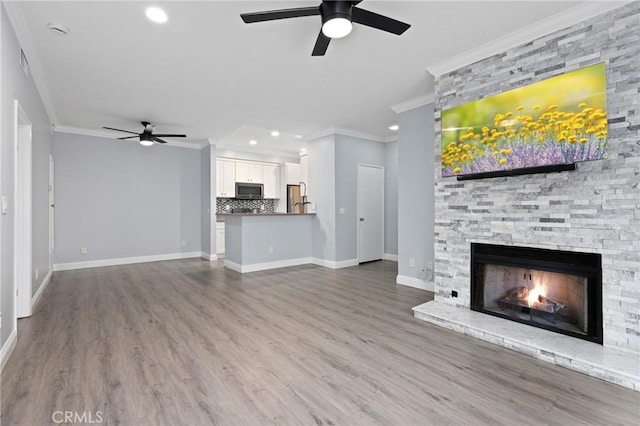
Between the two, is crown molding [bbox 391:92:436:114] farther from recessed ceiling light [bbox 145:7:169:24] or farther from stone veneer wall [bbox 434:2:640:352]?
recessed ceiling light [bbox 145:7:169:24]

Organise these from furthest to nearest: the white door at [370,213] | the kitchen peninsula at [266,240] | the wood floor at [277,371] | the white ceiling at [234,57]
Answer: the white door at [370,213] < the kitchen peninsula at [266,240] < the white ceiling at [234,57] < the wood floor at [277,371]

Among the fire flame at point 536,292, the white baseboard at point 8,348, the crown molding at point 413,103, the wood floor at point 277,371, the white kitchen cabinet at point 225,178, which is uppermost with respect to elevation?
the crown molding at point 413,103

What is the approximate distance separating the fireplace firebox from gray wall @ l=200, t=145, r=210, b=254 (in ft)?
18.0

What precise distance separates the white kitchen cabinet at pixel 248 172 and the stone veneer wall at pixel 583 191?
19.3 feet

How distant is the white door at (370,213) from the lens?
6148 millimetres

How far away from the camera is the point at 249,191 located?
7.96 m

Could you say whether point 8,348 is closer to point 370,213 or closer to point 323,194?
point 323,194

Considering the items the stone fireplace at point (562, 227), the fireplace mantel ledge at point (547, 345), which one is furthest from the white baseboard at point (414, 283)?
the fireplace mantel ledge at point (547, 345)

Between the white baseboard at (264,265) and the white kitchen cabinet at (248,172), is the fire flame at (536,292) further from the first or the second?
the white kitchen cabinet at (248,172)

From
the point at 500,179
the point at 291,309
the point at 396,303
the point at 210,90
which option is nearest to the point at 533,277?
the point at 500,179

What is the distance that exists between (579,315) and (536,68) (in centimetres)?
208

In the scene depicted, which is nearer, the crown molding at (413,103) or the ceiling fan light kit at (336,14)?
the ceiling fan light kit at (336,14)

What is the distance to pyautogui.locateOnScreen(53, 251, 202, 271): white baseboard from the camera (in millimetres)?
5625

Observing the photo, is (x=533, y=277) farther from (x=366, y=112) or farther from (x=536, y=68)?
(x=366, y=112)
